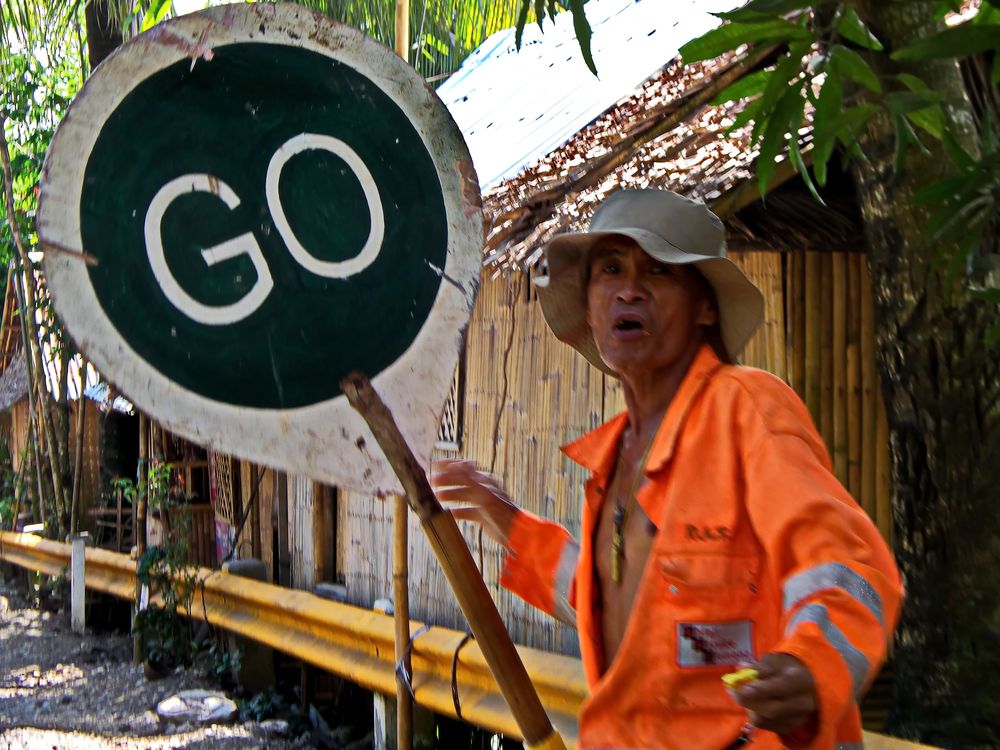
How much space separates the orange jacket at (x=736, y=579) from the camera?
1437 millimetres

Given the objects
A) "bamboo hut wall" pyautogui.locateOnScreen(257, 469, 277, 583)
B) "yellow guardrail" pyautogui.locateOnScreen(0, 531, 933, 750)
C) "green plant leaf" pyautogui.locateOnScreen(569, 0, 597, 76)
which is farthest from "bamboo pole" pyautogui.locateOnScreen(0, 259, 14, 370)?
"green plant leaf" pyautogui.locateOnScreen(569, 0, 597, 76)

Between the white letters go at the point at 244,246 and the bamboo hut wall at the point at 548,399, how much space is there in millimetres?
3001

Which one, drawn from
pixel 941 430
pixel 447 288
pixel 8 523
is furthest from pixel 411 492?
pixel 8 523

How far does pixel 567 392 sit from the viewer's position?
16.6ft

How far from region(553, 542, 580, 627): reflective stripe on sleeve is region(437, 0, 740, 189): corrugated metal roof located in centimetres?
366

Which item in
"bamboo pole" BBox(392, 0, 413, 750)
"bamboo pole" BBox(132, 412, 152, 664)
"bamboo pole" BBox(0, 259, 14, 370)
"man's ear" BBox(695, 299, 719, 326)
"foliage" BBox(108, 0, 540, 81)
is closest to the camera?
"man's ear" BBox(695, 299, 719, 326)

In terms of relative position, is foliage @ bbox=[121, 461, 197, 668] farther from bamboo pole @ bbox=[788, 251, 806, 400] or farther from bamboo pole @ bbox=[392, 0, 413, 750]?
bamboo pole @ bbox=[392, 0, 413, 750]

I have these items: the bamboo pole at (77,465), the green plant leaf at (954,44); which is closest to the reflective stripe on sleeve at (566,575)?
the green plant leaf at (954,44)

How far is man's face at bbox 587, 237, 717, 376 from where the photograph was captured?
2.00 metres

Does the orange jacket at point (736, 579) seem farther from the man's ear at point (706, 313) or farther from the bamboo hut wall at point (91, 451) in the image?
the bamboo hut wall at point (91, 451)

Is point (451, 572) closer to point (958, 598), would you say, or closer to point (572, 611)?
point (572, 611)

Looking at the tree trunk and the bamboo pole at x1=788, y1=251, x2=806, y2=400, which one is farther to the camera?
the bamboo pole at x1=788, y1=251, x2=806, y2=400

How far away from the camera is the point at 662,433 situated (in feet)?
6.06

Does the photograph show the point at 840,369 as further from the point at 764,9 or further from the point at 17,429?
the point at 17,429
